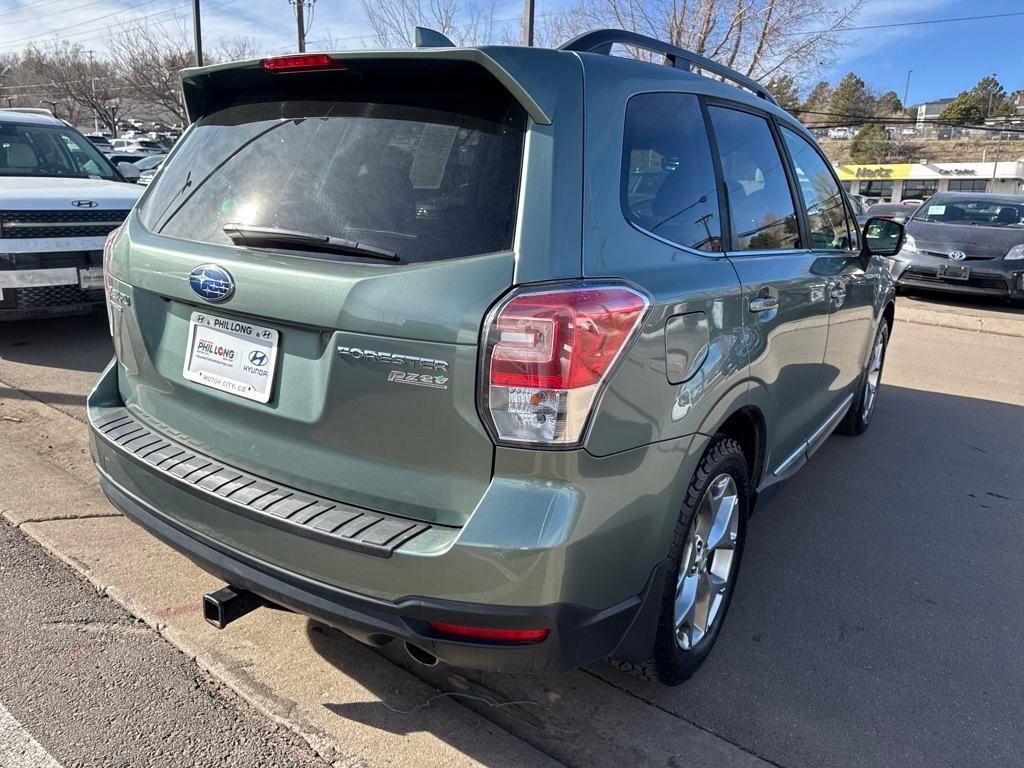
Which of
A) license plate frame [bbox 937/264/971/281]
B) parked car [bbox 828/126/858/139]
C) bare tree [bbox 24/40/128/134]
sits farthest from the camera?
parked car [bbox 828/126/858/139]

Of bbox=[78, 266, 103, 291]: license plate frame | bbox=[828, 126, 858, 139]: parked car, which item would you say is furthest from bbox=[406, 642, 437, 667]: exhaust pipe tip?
bbox=[828, 126, 858, 139]: parked car

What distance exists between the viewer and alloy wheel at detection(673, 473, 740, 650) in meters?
2.52

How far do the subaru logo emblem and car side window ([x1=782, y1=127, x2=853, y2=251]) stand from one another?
242 centimetres

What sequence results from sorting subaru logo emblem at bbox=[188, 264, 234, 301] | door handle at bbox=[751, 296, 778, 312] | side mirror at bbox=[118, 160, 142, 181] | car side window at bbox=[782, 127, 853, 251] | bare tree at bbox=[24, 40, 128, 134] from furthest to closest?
1. bare tree at bbox=[24, 40, 128, 134]
2. side mirror at bbox=[118, 160, 142, 181]
3. car side window at bbox=[782, 127, 853, 251]
4. door handle at bbox=[751, 296, 778, 312]
5. subaru logo emblem at bbox=[188, 264, 234, 301]

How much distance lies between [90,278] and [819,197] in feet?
16.5

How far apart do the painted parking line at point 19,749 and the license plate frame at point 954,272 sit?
11.0 meters

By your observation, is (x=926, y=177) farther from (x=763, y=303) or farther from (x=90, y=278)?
(x=763, y=303)

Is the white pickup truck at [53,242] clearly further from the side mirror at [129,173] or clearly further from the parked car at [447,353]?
the parked car at [447,353]

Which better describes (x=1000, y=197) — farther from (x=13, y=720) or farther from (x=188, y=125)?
(x=13, y=720)

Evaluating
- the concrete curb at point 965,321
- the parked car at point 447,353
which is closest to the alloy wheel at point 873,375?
the parked car at point 447,353

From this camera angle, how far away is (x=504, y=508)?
73.7 inches

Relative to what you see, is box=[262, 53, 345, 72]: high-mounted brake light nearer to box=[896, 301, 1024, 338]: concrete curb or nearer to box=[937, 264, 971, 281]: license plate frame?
box=[896, 301, 1024, 338]: concrete curb

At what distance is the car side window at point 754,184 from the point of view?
2.82 m

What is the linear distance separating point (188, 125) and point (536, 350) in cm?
172
